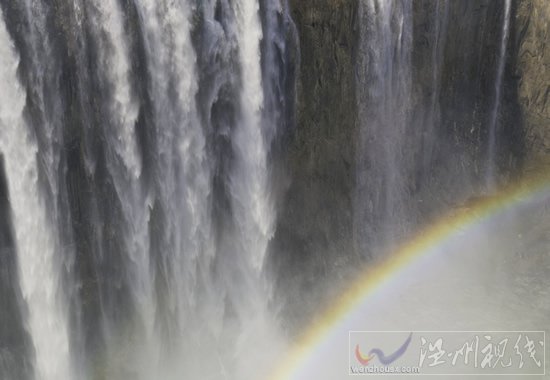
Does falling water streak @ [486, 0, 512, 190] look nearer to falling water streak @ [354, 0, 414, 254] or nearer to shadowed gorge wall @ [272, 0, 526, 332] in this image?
shadowed gorge wall @ [272, 0, 526, 332]

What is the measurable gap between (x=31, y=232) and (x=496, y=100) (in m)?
12.0

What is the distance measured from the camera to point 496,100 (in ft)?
61.2

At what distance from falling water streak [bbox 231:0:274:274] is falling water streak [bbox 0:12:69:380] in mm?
4232

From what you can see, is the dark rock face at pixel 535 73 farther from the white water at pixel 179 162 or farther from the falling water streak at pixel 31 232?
the falling water streak at pixel 31 232

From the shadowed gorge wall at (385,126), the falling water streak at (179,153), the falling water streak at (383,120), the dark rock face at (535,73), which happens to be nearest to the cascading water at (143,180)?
the falling water streak at (179,153)

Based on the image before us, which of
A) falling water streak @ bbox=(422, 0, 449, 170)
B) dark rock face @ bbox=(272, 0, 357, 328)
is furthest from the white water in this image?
falling water streak @ bbox=(422, 0, 449, 170)

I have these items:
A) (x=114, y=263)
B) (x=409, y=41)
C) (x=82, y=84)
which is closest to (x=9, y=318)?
(x=114, y=263)

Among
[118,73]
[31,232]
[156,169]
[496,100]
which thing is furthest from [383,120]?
[31,232]

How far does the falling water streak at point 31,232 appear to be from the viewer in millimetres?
12172

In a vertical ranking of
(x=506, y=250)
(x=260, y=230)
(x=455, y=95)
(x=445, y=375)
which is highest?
(x=455, y=95)

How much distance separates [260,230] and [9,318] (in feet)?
18.0

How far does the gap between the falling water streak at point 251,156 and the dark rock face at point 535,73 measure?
732 cm

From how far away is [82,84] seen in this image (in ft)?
42.3

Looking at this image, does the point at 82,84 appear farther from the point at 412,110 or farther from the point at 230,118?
the point at 412,110
